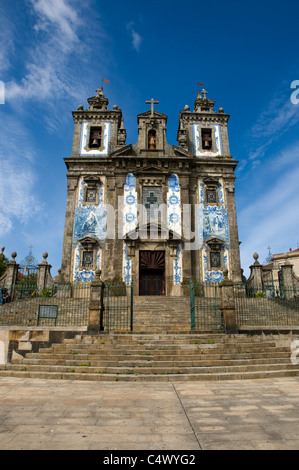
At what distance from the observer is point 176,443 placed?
3578 millimetres

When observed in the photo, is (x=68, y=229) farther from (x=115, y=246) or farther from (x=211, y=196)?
(x=211, y=196)

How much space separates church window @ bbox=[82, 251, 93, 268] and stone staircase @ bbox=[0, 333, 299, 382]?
10102 millimetres

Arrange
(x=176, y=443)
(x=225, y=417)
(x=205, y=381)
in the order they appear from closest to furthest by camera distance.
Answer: (x=176, y=443) → (x=225, y=417) → (x=205, y=381)

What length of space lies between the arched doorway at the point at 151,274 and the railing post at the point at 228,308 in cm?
887

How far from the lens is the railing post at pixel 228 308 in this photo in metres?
11.2

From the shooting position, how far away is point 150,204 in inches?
840

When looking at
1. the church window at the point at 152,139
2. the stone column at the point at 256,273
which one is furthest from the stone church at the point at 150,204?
the stone column at the point at 256,273

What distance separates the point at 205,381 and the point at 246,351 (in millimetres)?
2546

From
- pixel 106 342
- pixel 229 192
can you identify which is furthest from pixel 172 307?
pixel 229 192

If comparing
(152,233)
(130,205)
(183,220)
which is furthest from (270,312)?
(130,205)

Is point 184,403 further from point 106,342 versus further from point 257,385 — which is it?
point 106,342

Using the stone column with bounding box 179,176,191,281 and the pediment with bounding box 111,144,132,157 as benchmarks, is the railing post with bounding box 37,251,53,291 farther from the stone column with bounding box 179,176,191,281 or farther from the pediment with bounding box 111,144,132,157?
the pediment with bounding box 111,144,132,157

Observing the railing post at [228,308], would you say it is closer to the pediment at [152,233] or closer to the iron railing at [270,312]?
the iron railing at [270,312]

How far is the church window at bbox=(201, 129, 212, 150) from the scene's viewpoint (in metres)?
23.9
